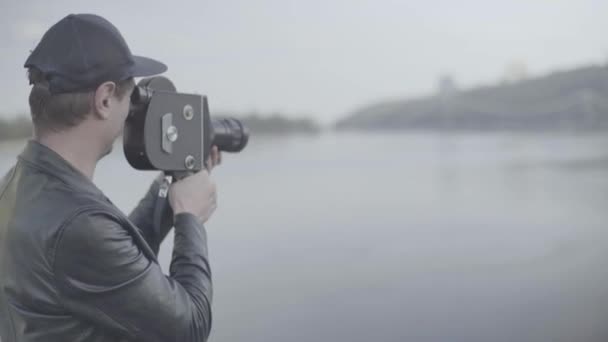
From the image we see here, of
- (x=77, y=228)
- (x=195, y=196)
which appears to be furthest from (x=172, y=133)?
(x=77, y=228)

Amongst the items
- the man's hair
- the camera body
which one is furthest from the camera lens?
the man's hair

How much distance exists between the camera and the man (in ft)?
2.85

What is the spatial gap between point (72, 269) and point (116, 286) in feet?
0.23

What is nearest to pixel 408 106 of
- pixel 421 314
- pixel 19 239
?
pixel 421 314

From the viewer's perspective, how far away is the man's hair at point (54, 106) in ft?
3.03

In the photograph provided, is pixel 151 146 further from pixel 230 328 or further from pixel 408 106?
pixel 408 106

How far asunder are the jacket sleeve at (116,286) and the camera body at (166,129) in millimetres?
253

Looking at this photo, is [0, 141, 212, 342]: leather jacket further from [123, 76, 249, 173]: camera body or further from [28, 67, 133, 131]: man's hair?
[123, 76, 249, 173]: camera body

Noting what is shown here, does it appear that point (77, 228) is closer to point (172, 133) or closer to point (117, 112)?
point (117, 112)

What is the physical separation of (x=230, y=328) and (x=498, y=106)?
4997mm

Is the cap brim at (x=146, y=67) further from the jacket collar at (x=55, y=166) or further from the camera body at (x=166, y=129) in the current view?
the jacket collar at (x=55, y=166)

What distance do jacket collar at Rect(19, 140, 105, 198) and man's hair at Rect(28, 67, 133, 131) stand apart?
41mm

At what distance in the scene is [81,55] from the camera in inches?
35.8

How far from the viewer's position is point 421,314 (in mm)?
2656
